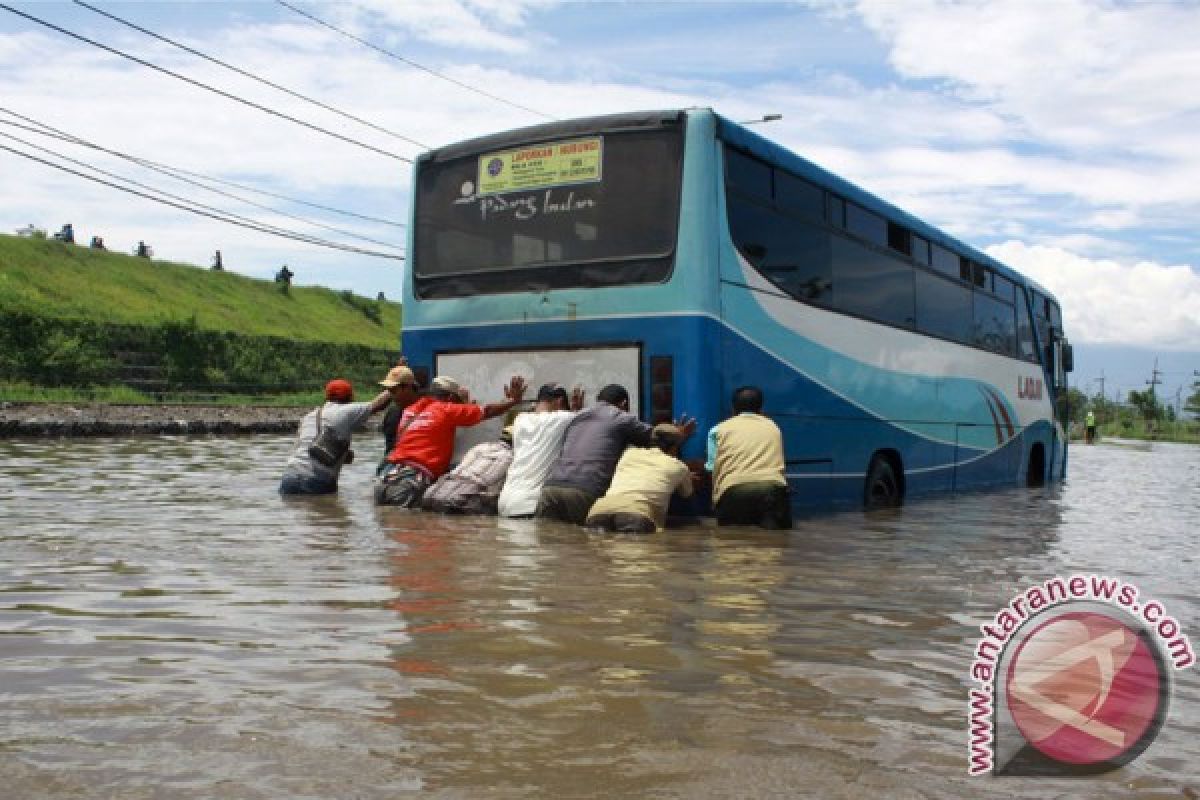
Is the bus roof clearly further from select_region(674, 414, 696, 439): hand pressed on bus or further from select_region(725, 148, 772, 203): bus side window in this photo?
select_region(674, 414, 696, 439): hand pressed on bus

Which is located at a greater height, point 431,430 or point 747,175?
point 747,175

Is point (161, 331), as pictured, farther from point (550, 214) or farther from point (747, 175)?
point (747, 175)

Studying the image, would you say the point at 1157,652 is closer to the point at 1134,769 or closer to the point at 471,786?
the point at 1134,769

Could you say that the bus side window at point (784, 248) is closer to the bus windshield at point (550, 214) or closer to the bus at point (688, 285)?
the bus at point (688, 285)

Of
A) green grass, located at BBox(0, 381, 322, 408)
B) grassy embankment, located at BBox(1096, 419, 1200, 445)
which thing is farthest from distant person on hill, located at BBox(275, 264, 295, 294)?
grassy embankment, located at BBox(1096, 419, 1200, 445)

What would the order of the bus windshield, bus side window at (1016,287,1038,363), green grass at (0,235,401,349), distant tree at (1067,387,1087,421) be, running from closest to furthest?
1. the bus windshield
2. bus side window at (1016,287,1038,363)
3. green grass at (0,235,401,349)
4. distant tree at (1067,387,1087,421)

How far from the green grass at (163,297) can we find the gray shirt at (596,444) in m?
28.5

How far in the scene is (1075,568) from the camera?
7758 millimetres

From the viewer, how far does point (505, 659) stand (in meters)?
4.15

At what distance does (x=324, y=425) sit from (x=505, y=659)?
667 centimetres

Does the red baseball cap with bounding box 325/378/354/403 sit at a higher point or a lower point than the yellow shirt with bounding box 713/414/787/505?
higher

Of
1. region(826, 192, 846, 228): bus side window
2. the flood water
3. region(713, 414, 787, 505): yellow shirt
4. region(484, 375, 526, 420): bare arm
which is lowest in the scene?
the flood water

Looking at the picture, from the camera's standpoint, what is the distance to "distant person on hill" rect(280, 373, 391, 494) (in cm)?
1028

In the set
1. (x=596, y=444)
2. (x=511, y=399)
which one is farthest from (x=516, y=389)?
(x=596, y=444)
